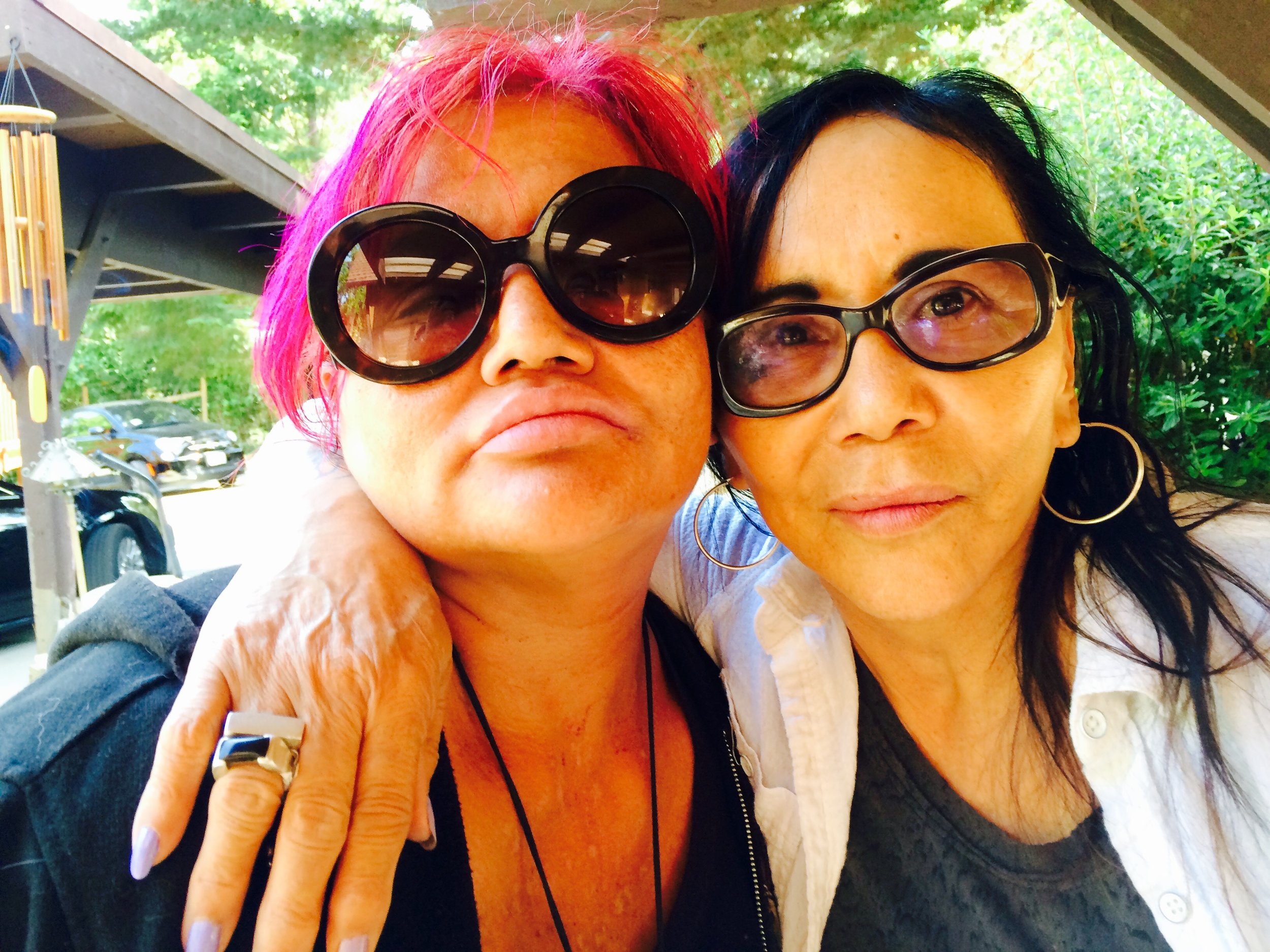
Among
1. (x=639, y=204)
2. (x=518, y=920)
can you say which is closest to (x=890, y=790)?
(x=518, y=920)

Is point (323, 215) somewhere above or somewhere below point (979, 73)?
below

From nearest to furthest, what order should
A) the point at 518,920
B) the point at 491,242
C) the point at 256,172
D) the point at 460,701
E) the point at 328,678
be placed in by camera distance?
the point at 328,678, the point at 491,242, the point at 518,920, the point at 460,701, the point at 256,172

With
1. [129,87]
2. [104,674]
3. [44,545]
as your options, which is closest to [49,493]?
[44,545]

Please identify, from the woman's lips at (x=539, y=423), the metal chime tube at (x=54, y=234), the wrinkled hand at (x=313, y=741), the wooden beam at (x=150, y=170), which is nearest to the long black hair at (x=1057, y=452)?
the woman's lips at (x=539, y=423)

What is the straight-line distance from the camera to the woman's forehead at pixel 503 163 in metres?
1.19

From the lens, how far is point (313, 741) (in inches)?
35.6

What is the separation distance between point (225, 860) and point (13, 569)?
6.21 meters

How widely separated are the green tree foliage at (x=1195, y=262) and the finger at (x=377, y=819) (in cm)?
290

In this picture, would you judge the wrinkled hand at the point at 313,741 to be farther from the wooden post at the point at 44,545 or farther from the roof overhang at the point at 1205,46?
the wooden post at the point at 44,545

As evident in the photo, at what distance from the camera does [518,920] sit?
1276 millimetres

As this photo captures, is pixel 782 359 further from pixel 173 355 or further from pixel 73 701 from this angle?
pixel 173 355

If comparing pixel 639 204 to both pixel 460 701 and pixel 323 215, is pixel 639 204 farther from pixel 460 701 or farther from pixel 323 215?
pixel 460 701

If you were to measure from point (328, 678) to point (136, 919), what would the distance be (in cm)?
32

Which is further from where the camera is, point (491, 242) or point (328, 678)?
point (491, 242)
